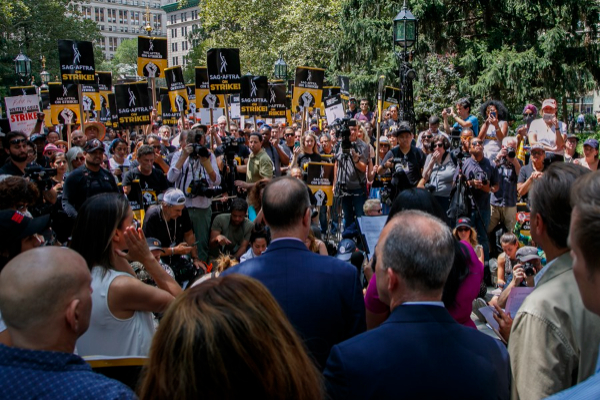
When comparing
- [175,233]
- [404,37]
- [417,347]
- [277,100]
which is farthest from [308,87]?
[417,347]

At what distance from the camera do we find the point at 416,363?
7.39 ft

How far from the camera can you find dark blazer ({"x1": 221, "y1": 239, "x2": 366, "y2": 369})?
9.77ft

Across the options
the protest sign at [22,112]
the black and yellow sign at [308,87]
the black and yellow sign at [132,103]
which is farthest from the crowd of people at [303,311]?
the black and yellow sign at [132,103]

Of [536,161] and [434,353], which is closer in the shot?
[434,353]

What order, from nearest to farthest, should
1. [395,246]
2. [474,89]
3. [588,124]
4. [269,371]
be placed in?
1. [269,371]
2. [395,246]
3. [474,89]
4. [588,124]

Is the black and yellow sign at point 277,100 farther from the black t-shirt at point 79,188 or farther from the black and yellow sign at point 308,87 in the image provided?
the black t-shirt at point 79,188

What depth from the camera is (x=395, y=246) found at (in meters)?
2.46

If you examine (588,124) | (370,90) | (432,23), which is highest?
(432,23)

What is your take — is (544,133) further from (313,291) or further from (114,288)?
(114,288)

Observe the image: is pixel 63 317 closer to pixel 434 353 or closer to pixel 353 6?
pixel 434 353

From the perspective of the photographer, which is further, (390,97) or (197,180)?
(390,97)

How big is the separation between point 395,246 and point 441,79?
68.4 ft

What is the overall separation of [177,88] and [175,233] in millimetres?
8601

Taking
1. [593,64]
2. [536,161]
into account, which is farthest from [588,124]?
[536,161]
